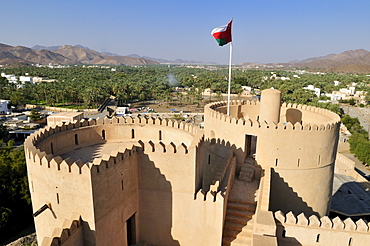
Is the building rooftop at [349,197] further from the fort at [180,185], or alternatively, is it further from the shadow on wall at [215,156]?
the shadow on wall at [215,156]

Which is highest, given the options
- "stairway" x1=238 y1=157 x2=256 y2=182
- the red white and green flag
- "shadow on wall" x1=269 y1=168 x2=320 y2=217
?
the red white and green flag

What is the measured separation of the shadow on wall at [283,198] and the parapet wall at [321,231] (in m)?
4.00

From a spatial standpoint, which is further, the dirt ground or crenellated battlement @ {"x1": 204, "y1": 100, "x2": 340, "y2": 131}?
the dirt ground

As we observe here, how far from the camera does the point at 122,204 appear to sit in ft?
30.3

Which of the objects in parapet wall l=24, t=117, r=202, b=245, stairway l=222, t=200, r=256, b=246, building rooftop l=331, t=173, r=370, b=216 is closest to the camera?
parapet wall l=24, t=117, r=202, b=245

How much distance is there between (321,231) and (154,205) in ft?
19.5

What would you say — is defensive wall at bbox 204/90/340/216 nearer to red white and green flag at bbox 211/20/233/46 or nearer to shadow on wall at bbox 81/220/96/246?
red white and green flag at bbox 211/20/233/46

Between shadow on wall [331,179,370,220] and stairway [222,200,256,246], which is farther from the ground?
stairway [222,200,256,246]

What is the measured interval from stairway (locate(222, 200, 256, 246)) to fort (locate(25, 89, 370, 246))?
1.4 inches

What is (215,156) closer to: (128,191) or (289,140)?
(289,140)

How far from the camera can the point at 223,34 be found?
16.0 meters

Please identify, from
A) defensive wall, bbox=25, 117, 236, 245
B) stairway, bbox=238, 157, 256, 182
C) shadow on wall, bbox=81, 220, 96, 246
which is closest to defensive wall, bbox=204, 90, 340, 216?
stairway, bbox=238, 157, 256, 182

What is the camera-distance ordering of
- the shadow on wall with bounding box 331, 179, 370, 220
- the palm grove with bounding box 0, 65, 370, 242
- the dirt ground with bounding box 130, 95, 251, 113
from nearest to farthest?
the shadow on wall with bounding box 331, 179, 370, 220 < the palm grove with bounding box 0, 65, 370, 242 < the dirt ground with bounding box 130, 95, 251, 113

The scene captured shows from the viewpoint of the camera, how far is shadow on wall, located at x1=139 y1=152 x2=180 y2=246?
9.84 metres
